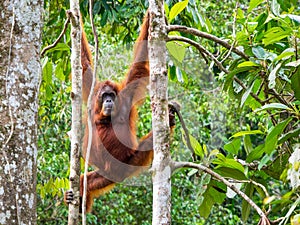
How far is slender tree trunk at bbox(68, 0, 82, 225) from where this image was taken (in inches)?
87.9

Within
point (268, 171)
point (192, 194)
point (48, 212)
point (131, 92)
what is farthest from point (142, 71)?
point (192, 194)

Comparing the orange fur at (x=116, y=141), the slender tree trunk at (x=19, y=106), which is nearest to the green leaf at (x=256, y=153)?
the slender tree trunk at (x=19, y=106)

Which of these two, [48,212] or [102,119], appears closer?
[102,119]

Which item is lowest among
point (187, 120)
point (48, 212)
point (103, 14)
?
point (48, 212)

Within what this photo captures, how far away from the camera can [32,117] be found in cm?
216

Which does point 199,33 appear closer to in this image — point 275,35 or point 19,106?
point 275,35

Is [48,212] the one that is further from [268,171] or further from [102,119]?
[268,171]

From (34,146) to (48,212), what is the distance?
15.9 ft

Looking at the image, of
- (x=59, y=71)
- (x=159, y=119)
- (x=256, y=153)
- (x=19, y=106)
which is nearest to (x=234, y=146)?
(x=256, y=153)

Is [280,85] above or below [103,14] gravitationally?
below

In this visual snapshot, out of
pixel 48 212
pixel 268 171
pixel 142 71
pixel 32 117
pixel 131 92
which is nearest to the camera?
pixel 32 117

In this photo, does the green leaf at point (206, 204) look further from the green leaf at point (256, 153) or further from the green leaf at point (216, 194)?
the green leaf at point (256, 153)

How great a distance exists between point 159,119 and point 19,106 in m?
0.53

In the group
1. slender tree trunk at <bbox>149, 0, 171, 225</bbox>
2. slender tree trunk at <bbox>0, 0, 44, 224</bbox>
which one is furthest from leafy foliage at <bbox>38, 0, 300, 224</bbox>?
slender tree trunk at <bbox>0, 0, 44, 224</bbox>
